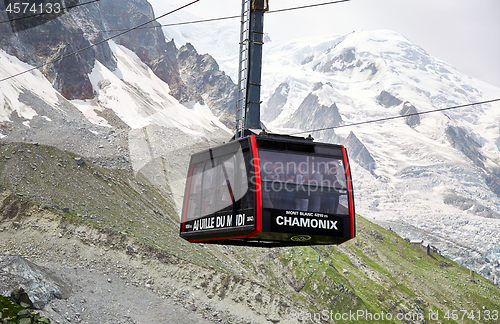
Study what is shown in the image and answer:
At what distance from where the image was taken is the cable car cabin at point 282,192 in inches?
523

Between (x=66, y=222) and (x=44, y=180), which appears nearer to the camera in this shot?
(x=66, y=222)

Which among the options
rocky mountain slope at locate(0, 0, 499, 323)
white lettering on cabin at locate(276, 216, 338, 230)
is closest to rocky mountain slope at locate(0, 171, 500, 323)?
rocky mountain slope at locate(0, 0, 499, 323)

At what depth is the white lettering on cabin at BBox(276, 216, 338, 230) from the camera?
13.3 metres

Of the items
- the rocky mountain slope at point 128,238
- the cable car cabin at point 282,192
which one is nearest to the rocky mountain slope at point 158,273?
the rocky mountain slope at point 128,238

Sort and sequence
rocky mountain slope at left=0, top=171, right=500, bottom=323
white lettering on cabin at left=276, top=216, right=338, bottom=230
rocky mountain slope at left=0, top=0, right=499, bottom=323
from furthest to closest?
rocky mountain slope at left=0, top=0, right=499, bottom=323
rocky mountain slope at left=0, top=171, right=500, bottom=323
white lettering on cabin at left=276, top=216, right=338, bottom=230

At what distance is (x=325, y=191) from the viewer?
14078 mm

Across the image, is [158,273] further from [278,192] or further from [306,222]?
[278,192]

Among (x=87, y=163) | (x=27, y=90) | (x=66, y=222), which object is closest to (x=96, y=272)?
(x=66, y=222)

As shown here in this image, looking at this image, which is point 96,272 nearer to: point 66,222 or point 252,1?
point 66,222

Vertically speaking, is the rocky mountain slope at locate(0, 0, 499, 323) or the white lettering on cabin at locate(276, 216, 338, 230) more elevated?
the rocky mountain slope at locate(0, 0, 499, 323)

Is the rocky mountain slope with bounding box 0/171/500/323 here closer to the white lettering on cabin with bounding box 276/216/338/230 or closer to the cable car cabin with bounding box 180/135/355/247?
the cable car cabin with bounding box 180/135/355/247

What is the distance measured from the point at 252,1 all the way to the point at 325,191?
25.3 ft

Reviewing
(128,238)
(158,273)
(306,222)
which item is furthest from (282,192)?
(128,238)

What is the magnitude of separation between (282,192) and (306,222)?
47.7 inches
